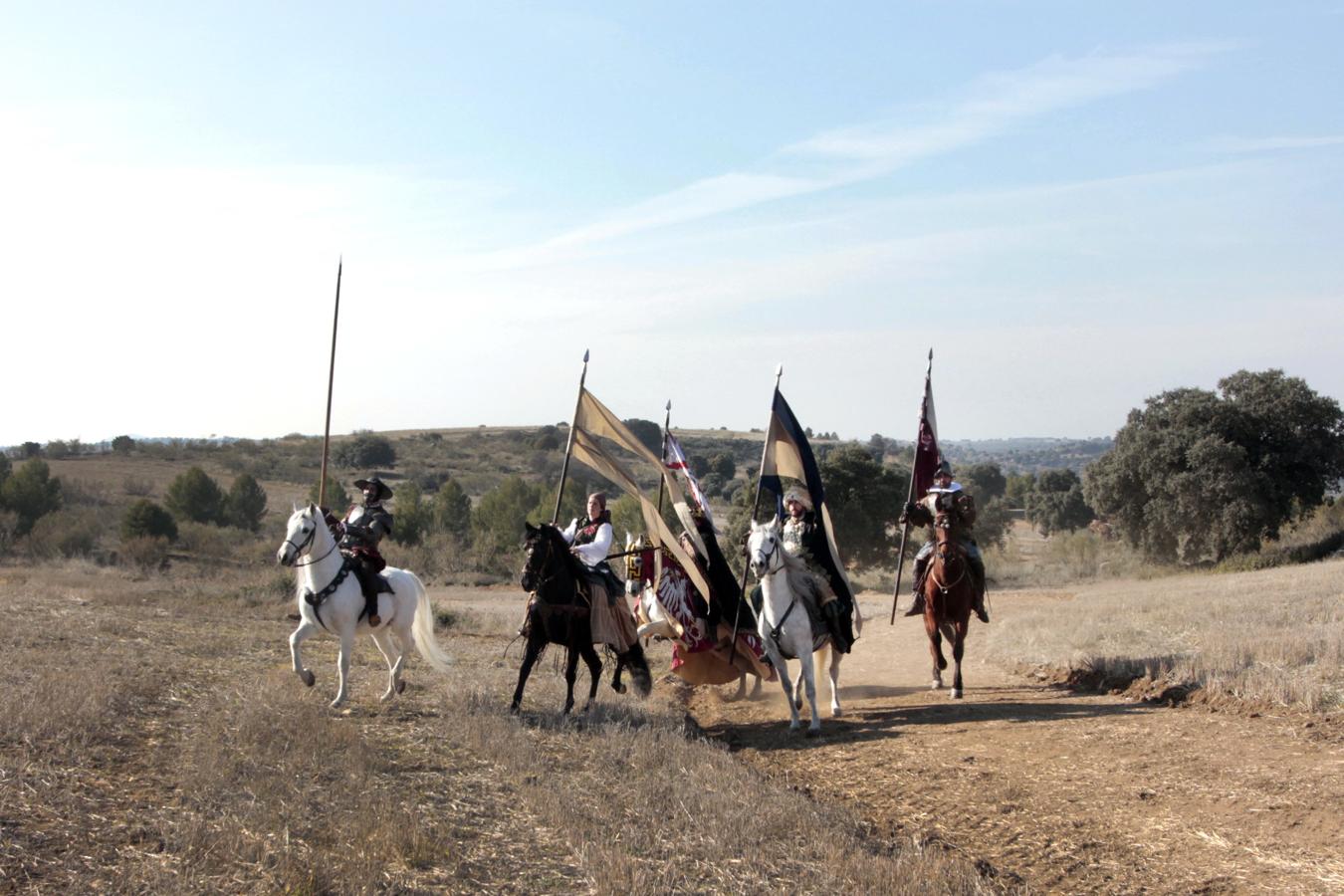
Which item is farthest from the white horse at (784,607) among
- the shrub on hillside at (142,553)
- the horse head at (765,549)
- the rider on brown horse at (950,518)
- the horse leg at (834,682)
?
the shrub on hillside at (142,553)

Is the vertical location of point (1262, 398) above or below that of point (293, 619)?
above

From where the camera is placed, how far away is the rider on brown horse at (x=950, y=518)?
14.3m

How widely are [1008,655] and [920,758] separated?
7557mm

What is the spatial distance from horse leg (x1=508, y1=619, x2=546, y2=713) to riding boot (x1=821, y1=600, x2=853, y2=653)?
10.5 ft

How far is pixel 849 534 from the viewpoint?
41.2 m

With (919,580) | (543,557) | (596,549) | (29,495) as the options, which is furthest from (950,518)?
(29,495)

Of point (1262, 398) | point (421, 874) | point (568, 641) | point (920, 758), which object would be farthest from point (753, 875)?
point (1262, 398)

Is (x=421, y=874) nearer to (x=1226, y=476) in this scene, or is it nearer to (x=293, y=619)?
(x=293, y=619)

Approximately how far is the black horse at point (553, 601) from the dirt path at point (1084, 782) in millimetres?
1861

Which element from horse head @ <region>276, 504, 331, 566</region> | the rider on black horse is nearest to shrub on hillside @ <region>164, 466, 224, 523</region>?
the rider on black horse

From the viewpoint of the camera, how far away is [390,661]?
13953mm

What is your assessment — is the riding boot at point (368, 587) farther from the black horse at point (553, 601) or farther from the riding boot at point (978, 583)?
the riding boot at point (978, 583)

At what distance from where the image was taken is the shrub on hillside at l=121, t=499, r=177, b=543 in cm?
4225

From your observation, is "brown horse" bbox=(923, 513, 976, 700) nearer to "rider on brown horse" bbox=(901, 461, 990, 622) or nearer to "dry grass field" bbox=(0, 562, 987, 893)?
"rider on brown horse" bbox=(901, 461, 990, 622)
